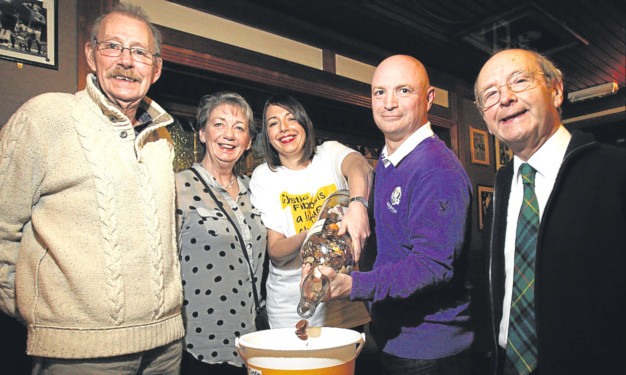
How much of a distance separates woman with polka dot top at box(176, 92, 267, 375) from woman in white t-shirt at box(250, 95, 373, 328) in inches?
3.4

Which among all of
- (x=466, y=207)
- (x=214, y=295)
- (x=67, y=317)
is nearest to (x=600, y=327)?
(x=466, y=207)

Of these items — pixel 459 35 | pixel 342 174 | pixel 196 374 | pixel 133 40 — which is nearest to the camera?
pixel 133 40

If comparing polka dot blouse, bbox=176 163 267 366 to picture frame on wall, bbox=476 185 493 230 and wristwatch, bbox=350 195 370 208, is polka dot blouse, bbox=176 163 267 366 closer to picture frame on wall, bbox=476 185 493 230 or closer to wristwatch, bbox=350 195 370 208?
wristwatch, bbox=350 195 370 208

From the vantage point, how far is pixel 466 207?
1.25 m

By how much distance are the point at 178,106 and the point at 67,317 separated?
213 centimetres

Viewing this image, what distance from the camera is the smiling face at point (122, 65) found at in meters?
1.40

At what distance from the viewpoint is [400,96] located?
58.5 inches

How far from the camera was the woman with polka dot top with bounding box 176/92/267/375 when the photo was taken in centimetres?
165

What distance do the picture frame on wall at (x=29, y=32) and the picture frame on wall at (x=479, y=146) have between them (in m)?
4.23

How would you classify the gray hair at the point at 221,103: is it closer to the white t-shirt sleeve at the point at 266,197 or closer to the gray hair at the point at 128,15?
the white t-shirt sleeve at the point at 266,197

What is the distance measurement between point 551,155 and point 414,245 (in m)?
0.51

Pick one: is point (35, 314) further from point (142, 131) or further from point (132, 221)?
point (142, 131)

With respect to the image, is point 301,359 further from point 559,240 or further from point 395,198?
point 559,240

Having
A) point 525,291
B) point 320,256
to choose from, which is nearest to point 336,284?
point 320,256
